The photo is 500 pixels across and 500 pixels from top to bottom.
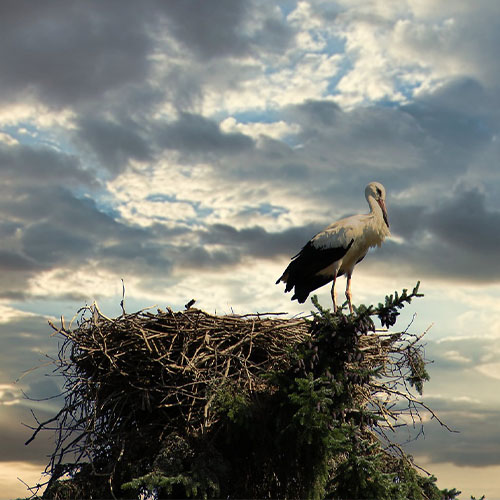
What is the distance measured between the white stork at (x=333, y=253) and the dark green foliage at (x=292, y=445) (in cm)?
291

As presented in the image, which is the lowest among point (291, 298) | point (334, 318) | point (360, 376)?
point (360, 376)

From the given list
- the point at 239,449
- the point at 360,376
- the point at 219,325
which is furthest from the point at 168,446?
the point at 360,376

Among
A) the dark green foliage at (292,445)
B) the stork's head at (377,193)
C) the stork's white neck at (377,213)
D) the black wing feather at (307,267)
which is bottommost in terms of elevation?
the dark green foliage at (292,445)

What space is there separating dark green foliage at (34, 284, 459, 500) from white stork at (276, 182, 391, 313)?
2907 mm

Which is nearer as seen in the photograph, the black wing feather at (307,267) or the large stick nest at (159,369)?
the large stick nest at (159,369)

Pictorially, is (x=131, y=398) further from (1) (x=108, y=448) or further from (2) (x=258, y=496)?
(2) (x=258, y=496)

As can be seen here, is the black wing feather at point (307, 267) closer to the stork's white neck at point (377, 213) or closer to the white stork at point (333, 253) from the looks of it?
the white stork at point (333, 253)

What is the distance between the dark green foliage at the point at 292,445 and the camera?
6.51m

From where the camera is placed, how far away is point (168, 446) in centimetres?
727

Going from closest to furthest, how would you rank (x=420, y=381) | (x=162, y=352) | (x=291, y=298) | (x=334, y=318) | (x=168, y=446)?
1. (x=334, y=318)
2. (x=168, y=446)
3. (x=162, y=352)
4. (x=420, y=381)
5. (x=291, y=298)

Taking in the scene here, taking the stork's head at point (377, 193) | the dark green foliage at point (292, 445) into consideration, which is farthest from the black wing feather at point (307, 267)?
the dark green foliage at point (292, 445)

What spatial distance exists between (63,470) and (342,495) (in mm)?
3569

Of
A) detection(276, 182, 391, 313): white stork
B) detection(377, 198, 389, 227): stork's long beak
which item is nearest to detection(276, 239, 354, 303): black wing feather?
detection(276, 182, 391, 313): white stork

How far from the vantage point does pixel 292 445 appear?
22.8 ft
